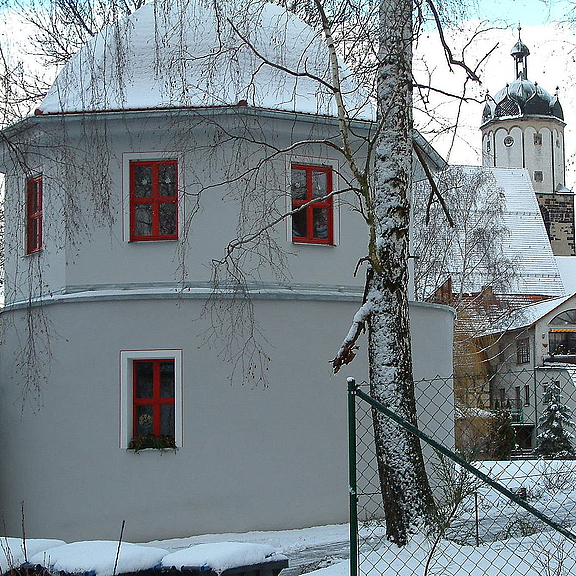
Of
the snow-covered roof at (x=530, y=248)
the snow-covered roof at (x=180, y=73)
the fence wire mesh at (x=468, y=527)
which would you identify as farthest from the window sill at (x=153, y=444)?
the snow-covered roof at (x=530, y=248)

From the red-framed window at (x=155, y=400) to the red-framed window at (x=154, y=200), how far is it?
1930 millimetres

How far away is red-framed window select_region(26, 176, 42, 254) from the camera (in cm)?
1497

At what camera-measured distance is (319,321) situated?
14234 mm

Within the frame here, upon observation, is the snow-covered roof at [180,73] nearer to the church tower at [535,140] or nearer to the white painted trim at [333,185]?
the white painted trim at [333,185]

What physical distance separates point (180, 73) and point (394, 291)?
19.9ft

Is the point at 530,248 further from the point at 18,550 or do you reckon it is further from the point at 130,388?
the point at 18,550

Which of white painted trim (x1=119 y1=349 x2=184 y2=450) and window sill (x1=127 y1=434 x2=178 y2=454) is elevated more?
white painted trim (x1=119 y1=349 x2=184 y2=450)

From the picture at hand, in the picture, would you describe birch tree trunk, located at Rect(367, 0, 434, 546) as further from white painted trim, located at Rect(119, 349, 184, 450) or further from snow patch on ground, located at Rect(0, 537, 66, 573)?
white painted trim, located at Rect(119, 349, 184, 450)

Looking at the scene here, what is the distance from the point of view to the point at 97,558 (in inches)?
235

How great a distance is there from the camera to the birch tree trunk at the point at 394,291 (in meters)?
9.18

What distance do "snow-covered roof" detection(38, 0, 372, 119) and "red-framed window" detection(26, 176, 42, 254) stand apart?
1.37 meters

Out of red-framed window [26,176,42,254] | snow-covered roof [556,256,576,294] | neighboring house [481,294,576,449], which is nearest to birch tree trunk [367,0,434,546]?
red-framed window [26,176,42,254]

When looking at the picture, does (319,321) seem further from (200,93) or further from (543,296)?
(543,296)

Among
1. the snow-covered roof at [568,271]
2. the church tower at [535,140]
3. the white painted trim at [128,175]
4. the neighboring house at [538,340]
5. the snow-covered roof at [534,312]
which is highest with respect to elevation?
the church tower at [535,140]
